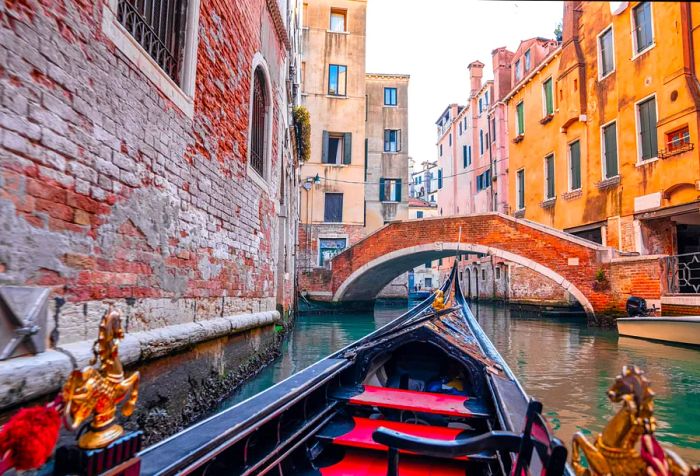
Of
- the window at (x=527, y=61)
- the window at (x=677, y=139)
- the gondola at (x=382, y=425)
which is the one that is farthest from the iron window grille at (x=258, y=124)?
the window at (x=527, y=61)

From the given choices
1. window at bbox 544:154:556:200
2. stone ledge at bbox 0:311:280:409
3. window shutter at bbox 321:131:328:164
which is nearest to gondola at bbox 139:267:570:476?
stone ledge at bbox 0:311:280:409

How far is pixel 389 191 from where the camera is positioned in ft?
43.5

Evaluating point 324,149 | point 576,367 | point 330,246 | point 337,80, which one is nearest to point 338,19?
point 337,80

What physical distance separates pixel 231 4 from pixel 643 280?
21.8 feet

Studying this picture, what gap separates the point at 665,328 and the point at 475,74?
1344 cm

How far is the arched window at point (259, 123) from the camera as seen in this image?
4363 millimetres

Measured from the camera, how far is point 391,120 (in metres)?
14.0

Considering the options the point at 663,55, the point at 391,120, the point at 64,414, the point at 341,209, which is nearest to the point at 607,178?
the point at 663,55

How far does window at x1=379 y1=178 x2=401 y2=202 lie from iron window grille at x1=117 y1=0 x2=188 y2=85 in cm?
1075

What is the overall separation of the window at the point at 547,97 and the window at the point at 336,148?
4930mm

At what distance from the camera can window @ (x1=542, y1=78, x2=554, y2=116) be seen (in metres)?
10.1

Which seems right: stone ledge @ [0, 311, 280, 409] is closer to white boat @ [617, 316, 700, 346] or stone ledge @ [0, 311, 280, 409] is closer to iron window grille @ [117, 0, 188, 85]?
iron window grille @ [117, 0, 188, 85]

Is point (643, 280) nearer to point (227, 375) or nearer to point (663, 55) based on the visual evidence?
point (663, 55)

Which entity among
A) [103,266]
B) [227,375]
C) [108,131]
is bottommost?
[227,375]
